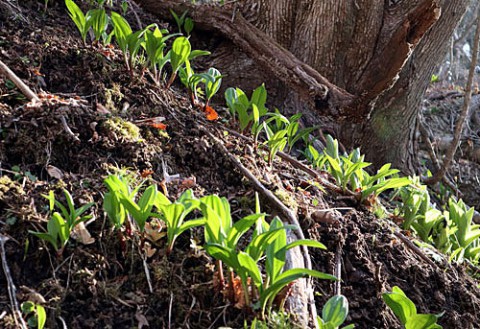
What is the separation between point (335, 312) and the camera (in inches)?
62.3

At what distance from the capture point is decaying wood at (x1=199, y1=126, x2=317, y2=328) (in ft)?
5.37

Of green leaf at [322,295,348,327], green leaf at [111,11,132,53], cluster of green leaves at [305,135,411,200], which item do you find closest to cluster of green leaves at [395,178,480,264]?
cluster of green leaves at [305,135,411,200]

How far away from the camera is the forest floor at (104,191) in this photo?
5.33 ft

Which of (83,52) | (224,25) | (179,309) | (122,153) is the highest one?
(224,25)

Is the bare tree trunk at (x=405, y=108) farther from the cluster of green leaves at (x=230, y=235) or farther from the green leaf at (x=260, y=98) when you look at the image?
the cluster of green leaves at (x=230, y=235)

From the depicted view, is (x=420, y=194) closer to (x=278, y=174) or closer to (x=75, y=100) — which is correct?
(x=278, y=174)

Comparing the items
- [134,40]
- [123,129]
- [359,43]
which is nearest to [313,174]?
[123,129]

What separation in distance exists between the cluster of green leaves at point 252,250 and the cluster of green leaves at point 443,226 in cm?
150

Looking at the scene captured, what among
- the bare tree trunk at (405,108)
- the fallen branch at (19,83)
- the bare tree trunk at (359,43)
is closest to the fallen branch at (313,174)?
the bare tree trunk at (359,43)

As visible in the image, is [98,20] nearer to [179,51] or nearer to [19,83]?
[179,51]

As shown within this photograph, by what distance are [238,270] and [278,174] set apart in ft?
3.70

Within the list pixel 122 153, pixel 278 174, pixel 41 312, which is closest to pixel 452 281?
pixel 278 174

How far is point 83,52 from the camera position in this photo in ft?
8.80

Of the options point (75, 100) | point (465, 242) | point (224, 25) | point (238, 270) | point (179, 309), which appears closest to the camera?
point (238, 270)
